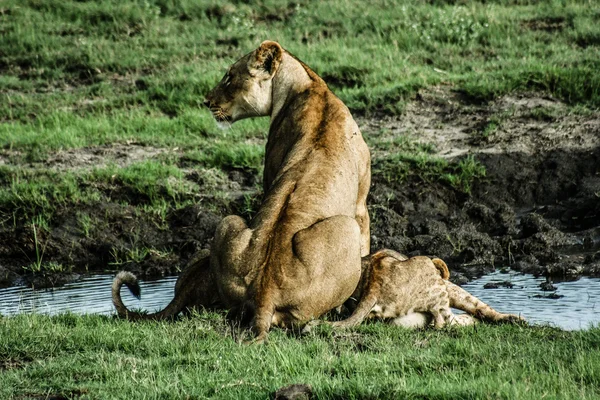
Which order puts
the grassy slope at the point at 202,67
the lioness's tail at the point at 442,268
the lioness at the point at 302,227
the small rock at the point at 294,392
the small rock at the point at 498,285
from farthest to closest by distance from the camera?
the grassy slope at the point at 202,67
the small rock at the point at 498,285
the lioness's tail at the point at 442,268
the lioness at the point at 302,227
the small rock at the point at 294,392

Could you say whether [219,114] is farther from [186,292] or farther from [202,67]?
[202,67]

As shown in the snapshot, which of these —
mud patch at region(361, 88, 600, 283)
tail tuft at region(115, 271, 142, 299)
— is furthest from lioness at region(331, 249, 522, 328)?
mud patch at region(361, 88, 600, 283)

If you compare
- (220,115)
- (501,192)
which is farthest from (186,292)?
(501,192)

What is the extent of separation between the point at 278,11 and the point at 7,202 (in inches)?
297

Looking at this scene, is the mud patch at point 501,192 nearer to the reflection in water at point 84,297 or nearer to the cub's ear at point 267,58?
the reflection in water at point 84,297

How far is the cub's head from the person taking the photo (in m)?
8.77

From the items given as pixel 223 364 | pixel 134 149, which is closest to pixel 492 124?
pixel 134 149

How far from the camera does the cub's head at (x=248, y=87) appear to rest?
8.77m

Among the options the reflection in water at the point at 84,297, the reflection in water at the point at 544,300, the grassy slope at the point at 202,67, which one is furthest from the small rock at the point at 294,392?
the grassy slope at the point at 202,67

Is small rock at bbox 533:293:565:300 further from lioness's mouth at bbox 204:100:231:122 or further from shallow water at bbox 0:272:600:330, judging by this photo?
lioness's mouth at bbox 204:100:231:122

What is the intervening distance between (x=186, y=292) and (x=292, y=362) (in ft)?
6.33

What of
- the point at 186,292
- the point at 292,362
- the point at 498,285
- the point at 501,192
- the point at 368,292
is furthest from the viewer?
the point at 501,192

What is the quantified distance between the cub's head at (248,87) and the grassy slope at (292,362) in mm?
2420

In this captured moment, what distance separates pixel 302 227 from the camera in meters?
7.10
